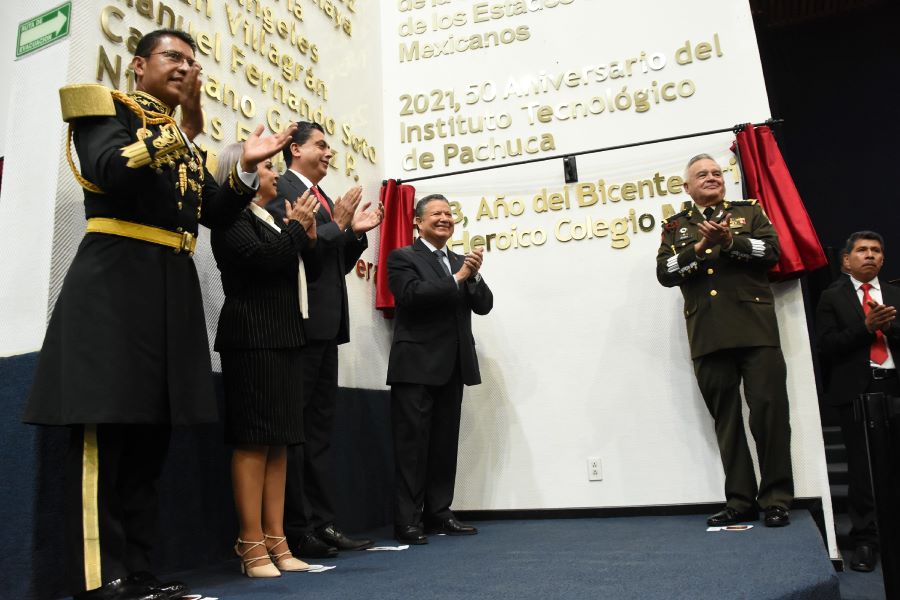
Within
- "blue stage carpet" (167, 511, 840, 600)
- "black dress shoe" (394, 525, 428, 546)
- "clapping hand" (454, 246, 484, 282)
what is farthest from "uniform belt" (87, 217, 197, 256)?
"black dress shoe" (394, 525, 428, 546)

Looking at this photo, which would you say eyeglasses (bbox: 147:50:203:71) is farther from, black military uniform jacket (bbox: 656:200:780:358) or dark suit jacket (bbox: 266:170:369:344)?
black military uniform jacket (bbox: 656:200:780:358)

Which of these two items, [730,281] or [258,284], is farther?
[730,281]

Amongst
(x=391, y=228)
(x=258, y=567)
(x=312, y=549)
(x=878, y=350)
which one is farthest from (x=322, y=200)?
(x=878, y=350)

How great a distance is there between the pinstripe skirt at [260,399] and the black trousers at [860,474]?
2.53 metres

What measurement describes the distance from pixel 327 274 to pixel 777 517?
2.03 m

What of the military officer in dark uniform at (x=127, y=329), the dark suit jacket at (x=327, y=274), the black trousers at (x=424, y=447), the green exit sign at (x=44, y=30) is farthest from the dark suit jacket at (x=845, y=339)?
the green exit sign at (x=44, y=30)

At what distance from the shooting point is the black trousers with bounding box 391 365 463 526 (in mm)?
3145

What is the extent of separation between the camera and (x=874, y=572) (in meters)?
3.17

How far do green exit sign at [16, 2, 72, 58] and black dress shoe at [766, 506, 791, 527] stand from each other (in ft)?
10.2

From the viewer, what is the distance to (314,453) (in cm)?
285

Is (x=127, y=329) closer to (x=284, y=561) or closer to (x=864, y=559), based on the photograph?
(x=284, y=561)

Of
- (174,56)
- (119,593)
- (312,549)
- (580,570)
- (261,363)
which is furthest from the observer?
(312,549)

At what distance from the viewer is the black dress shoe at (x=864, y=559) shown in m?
3.19

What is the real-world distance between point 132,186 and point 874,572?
3197 millimetres
